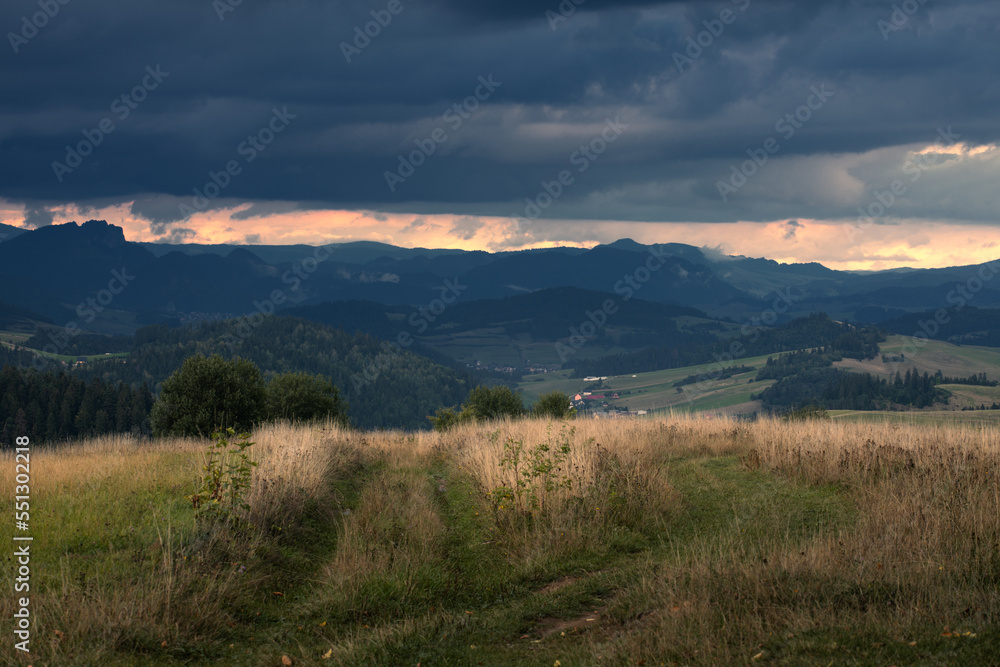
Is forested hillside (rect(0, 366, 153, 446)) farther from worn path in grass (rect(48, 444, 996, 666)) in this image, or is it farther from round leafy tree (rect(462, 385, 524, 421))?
worn path in grass (rect(48, 444, 996, 666))

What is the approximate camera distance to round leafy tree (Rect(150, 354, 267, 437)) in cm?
2712

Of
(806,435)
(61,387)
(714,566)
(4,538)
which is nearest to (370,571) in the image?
(714,566)

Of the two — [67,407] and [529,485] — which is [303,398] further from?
[67,407]

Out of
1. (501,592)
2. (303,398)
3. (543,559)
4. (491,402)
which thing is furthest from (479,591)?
(491,402)

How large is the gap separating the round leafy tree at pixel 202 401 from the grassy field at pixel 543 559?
13101mm

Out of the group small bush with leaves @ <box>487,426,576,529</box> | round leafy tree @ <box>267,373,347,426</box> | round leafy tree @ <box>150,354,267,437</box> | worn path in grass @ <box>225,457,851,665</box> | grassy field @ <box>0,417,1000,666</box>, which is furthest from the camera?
round leafy tree @ <box>267,373,347,426</box>

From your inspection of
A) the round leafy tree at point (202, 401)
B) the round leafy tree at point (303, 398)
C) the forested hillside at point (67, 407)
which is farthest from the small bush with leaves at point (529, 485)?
the forested hillside at point (67, 407)

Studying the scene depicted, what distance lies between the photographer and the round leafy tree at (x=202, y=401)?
27125 millimetres

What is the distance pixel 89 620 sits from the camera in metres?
6.28

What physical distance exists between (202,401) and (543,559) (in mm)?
22784

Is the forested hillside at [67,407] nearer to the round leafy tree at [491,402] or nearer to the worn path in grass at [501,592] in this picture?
the round leafy tree at [491,402]

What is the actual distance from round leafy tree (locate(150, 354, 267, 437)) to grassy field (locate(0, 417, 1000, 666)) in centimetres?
1310

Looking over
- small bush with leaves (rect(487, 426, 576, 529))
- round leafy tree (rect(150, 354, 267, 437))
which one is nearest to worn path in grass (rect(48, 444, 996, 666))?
small bush with leaves (rect(487, 426, 576, 529))

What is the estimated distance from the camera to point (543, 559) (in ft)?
29.2
